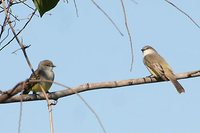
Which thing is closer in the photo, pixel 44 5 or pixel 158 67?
pixel 44 5

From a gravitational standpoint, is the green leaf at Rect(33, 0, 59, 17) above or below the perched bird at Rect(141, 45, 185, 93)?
below

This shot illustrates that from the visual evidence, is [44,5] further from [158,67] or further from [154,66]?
[154,66]

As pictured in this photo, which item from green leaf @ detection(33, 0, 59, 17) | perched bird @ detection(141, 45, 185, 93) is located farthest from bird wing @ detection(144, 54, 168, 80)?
green leaf @ detection(33, 0, 59, 17)

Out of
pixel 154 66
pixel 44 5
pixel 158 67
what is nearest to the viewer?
pixel 44 5

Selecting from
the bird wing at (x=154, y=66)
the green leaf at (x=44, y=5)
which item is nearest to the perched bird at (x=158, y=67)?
the bird wing at (x=154, y=66)

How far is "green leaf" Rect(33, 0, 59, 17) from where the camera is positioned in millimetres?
1902

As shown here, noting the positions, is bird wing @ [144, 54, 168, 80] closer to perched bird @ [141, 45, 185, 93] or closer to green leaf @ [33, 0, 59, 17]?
perched bird @ [141, 45, 185, 93]

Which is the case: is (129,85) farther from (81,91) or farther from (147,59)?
(147,59)

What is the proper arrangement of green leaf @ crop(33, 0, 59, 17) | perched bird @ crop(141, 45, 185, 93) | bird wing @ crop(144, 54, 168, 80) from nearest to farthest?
green leaf @ crop(33, 0, 59, 17) → perched bird @ crop(141, 45, 185, 93) → bird wing @ crop(144, 54, 168, 80)

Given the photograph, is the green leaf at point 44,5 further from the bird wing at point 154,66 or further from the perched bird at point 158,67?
the bird wing at point 154,66

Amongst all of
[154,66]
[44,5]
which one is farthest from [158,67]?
[44,5]

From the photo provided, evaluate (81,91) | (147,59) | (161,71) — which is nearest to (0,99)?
(81,91)

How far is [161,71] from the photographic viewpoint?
730cm

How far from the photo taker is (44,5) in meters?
1.92
